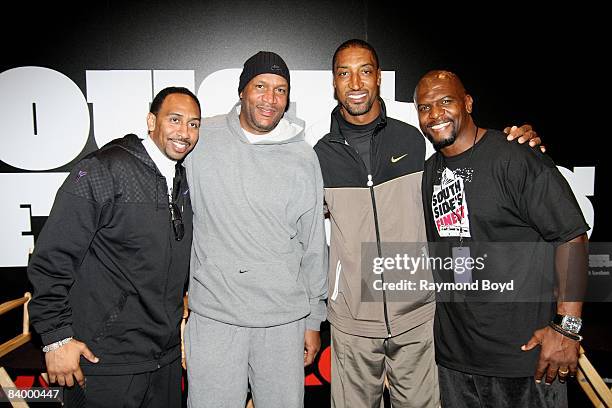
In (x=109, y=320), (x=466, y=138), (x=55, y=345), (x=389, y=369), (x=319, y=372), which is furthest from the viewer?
(x=319, y=372)

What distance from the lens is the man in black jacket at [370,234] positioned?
2.10 meters

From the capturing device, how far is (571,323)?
172 cm

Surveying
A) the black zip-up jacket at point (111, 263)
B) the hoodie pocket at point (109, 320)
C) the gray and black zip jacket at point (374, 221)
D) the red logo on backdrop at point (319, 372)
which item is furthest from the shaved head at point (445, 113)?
the red logo on backdrop at point (319, 372)

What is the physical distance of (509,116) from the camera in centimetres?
321

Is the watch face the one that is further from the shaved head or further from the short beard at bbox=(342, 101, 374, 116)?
the short beard at bbox=(342, 101, 374, 116)

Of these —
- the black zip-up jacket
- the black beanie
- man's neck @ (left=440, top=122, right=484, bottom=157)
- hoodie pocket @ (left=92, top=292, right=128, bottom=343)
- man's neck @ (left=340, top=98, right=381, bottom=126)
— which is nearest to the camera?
the black zip-up jacket

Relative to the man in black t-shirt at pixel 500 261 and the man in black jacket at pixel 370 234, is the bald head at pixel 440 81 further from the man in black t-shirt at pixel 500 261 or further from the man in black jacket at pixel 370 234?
the man in black jacket at pixel 370 234

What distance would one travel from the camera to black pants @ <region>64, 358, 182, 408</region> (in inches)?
70.9

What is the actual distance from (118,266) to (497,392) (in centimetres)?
157

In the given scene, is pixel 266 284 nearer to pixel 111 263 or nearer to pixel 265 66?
pixel 111 263

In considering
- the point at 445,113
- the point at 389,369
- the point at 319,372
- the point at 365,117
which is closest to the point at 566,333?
the point at 389,369

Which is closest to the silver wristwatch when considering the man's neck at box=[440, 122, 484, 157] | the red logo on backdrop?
the man's neck at box=[440, 122, 484, 157]

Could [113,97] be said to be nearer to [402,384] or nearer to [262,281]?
[262,281]

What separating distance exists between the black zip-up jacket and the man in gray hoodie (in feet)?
0.52
